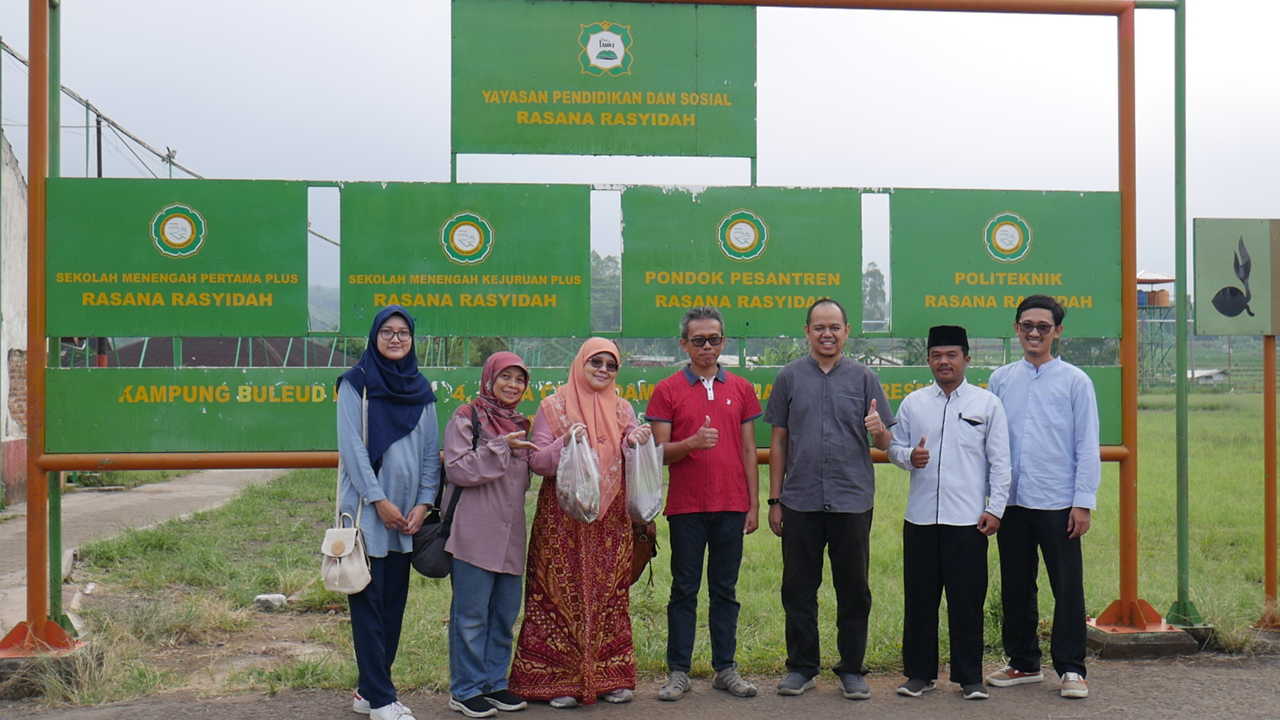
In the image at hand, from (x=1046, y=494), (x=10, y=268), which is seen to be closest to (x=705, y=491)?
(x=1046, y=494)

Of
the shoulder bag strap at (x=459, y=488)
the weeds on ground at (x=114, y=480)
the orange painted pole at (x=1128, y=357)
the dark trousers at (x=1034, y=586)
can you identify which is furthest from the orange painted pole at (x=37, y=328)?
the weeds on ground at (x=114, y=480)

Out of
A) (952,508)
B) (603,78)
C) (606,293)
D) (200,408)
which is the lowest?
(952,508)

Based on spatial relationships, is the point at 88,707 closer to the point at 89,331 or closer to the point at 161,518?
the point at 89,331

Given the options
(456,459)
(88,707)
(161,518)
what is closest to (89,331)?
(88,707)

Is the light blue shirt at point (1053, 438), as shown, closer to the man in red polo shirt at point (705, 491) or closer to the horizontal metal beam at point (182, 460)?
the man in red polo shirt at point (705, 491)

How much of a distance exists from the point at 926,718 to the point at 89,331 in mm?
4137

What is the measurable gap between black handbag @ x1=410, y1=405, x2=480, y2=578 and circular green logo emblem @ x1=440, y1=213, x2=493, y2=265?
113 cm

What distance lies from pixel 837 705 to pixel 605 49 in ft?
10.8

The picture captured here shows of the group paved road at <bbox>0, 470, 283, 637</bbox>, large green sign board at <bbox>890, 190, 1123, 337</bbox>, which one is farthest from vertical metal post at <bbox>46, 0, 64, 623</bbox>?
large green sign board at <bbox>890, 190, 1123, 337</bbox>

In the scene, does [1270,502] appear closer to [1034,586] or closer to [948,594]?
[1034,586]

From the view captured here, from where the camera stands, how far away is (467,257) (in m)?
4.71

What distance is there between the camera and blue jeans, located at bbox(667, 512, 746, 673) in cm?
398

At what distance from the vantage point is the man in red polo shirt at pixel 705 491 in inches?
156

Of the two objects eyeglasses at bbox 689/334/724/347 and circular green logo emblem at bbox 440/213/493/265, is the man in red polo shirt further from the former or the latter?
circular green logo emblem at bbox 440/213/493/265
